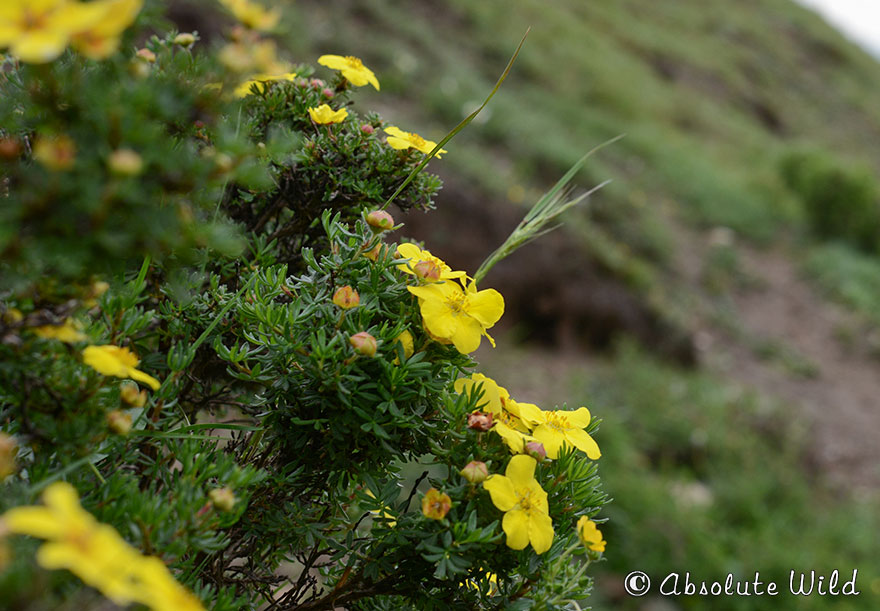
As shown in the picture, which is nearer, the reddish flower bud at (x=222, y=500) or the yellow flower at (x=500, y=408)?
the reddish flower bud at (x=222, y=500)

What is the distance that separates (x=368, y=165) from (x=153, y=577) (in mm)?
656

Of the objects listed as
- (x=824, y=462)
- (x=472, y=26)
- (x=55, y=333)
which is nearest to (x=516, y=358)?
(x=824, y=462)

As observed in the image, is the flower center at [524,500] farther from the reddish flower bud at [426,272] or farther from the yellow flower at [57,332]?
the yellow flower at [57,332]

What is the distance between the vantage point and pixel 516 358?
5129 mm

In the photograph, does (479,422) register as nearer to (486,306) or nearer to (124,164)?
(486,306)

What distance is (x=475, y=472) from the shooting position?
2.23 feet

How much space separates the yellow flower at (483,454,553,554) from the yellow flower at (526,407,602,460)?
59mm

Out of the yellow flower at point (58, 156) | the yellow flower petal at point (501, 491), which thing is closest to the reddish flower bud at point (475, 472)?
the yellow flower petal at point (501, 491)

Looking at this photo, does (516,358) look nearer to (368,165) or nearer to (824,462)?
(824,462)

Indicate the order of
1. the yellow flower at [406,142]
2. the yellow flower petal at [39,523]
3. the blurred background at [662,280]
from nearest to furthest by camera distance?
the yellow flower petal at [39,523] < the yellow flower at [406,142] < the blurred background at [662,280]

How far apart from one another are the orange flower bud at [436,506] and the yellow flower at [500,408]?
95 mm

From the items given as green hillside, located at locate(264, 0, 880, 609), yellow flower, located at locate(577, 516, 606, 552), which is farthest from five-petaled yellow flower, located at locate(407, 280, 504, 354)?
green hillside, located at locate(264, 0, 880, 609)

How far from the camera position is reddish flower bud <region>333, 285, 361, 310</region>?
0.70 meters

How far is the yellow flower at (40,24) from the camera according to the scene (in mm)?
392
